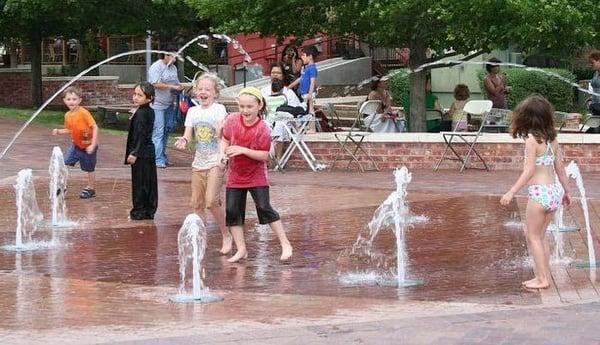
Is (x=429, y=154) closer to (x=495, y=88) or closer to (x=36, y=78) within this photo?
(x=495, y=88)

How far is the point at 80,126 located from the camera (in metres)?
13.3

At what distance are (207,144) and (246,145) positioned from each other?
945mm

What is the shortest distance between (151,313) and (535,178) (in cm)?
298

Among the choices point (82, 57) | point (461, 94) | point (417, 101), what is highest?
point (82, 57)

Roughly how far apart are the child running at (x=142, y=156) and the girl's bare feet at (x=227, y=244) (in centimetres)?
208

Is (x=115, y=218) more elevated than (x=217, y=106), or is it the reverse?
(x=217, y=106)

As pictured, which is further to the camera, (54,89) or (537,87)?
(54,89)

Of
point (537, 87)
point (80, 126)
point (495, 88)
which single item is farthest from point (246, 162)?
point (537, 87)

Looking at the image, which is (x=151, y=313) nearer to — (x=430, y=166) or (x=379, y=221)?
(x=379, y=221)

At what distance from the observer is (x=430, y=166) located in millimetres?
16688

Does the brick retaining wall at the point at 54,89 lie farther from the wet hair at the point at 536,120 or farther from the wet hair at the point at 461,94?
the wet hair at the point at 536,120

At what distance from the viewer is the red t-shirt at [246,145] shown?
9.21m

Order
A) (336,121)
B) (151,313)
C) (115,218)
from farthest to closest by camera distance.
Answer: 1. (336,121)
2. (115,218)
3. (151,313)

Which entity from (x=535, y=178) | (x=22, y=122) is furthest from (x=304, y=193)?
(x=22, y=122)
